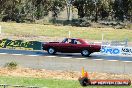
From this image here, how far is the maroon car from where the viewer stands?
100 ft

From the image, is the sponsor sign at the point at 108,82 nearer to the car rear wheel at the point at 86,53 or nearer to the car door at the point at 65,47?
the car rear wheel at the point at 86,53

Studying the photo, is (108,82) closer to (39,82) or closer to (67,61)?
(39,82)

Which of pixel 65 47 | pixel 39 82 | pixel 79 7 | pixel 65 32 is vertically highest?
pixel 79 7

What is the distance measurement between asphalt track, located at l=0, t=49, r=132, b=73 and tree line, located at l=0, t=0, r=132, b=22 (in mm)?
37295

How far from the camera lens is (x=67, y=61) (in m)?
28.1

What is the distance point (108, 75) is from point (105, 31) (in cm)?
2933

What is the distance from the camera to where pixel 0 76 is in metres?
21.8

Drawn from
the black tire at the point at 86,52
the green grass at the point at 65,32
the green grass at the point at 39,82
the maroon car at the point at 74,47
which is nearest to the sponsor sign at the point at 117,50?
the maroon car at the point at 74,47

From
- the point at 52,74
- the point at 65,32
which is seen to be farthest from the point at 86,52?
the point at 65,32

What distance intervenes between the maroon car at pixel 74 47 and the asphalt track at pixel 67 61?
1.51 feet

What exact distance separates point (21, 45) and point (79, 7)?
143ft

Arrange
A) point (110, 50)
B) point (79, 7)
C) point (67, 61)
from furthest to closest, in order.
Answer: point (79, 7), point (110, 50), point (67, 61)

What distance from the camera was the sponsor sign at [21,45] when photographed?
3300 centimetres

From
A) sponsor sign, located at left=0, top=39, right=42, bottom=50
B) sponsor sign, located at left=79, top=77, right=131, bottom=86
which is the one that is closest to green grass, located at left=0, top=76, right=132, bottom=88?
sponsor sign, located at left=79, top=77, right=131, bottom=86
